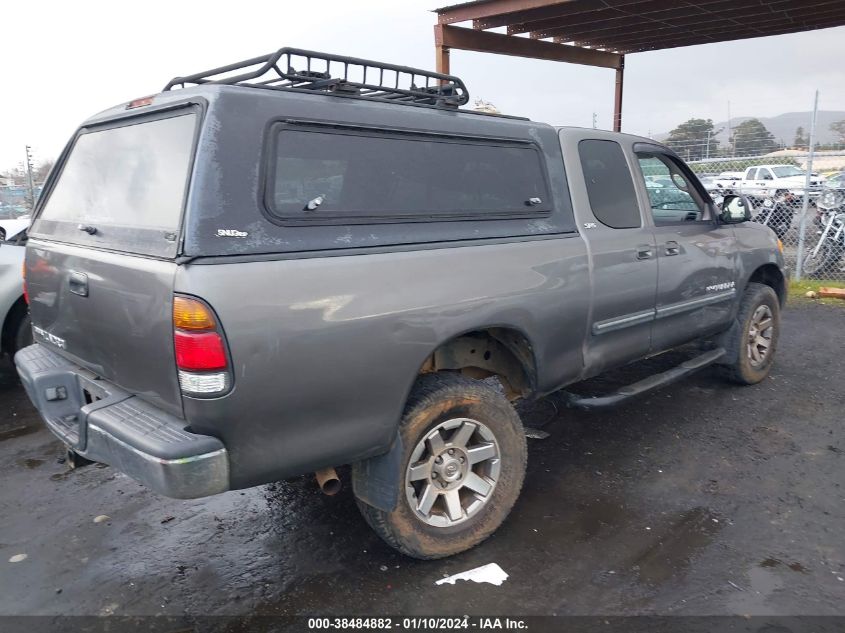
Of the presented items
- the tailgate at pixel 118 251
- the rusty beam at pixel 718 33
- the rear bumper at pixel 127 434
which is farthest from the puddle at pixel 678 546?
the rusty beam at pixel 718 33

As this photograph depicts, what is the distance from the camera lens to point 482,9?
957 centimetres

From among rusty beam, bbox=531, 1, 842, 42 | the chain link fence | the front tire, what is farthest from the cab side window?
rusty beam, bbox=531, 1, 842, 42

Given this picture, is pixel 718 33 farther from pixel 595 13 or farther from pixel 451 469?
pixel 451 469

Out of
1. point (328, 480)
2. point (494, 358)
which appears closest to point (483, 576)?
point (328, 480)

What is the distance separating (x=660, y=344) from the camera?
4324 mm

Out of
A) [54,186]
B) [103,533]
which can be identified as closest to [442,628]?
[103,533]

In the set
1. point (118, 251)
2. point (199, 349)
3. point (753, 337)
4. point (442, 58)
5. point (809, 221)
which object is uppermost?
point (442, 58)

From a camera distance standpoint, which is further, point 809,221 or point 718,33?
point 809,221

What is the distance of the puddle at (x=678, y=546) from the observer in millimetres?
3008

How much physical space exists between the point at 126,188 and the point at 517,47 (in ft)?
31.3

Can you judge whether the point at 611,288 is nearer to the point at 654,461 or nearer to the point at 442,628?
the point at 654,461

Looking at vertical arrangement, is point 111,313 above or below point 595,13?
below

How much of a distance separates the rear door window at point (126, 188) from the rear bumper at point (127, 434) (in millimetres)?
633

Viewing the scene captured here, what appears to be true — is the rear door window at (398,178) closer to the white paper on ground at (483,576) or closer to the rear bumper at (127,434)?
the rear bumper at (127,434)
